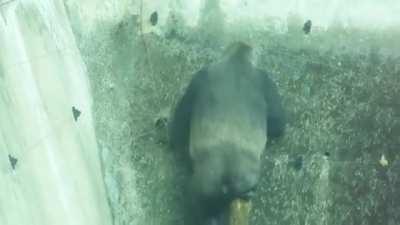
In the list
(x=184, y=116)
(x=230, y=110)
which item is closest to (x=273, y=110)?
(x=230, y=110)

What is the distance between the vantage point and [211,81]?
400 cm

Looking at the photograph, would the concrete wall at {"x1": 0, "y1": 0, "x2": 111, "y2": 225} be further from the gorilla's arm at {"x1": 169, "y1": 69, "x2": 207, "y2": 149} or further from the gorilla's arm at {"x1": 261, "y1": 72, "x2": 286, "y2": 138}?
the gorilla's arm at {"x1": 261, "y1": 72, "x2": 286, "y2": 138}

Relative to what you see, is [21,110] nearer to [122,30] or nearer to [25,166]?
[25,166]

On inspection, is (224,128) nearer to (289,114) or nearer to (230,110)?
(230,110)

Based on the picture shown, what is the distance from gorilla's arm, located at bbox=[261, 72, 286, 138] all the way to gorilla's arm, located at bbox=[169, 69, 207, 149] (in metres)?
0.37

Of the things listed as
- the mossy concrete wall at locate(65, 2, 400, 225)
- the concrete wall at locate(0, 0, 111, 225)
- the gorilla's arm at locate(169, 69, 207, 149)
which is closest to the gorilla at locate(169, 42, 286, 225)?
the gorilla's arm at locate(169, 69, 207, 149)

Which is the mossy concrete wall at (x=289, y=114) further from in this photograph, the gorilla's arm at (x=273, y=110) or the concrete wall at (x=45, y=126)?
the concrete wall at (x=45, y=126)

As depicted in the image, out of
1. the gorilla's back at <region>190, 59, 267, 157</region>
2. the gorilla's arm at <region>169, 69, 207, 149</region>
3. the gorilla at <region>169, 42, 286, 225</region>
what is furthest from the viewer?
the gorilla's arm at <region>169, 69, 207, 149</region>

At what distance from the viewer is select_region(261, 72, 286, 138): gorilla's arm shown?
4105mm

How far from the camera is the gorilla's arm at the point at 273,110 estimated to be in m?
4.11

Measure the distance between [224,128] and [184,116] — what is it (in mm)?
355

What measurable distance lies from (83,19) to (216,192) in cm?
124

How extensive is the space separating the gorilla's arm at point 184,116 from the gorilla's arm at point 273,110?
14.7 inches

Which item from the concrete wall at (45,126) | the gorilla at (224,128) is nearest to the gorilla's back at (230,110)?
the gorilla at (224,128)
